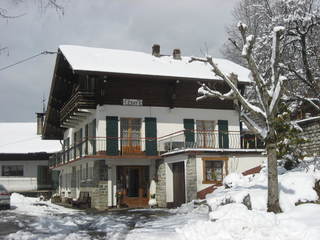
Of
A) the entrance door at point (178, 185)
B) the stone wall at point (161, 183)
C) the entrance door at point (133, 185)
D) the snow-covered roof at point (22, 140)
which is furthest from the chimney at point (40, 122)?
the entrance door at point (178, 185)

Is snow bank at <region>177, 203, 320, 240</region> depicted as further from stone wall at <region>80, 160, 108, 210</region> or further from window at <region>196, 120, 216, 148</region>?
window at <region>196, 120, 216, 148</region>

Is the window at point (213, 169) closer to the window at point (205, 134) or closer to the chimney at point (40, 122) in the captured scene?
the window at point (205, 134)

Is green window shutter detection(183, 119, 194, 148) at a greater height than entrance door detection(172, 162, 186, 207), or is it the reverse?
green window shutter detection(183, 119, 194, 148)

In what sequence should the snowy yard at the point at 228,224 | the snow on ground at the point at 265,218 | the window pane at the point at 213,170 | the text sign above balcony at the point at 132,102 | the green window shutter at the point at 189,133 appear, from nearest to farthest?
the snow on ground at the point at 265,218 → the snowy yard at the point at 228,224 → the window pane at the point at 213,170 → the green window shutter at the point at 189,133 → the text sign above balcony at the point at 132,102

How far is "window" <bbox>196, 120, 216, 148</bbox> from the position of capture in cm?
2475

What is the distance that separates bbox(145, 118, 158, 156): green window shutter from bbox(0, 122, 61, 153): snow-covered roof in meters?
18.0

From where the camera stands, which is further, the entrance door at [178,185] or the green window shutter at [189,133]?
the green window shutter at [189,133]

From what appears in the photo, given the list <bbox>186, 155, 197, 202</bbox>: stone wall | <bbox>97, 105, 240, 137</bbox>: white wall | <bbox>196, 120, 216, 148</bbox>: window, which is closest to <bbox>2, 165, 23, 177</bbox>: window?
<bbox>97, 105, 240, 137</bbox>: white wall

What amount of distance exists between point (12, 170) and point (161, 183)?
20.5m

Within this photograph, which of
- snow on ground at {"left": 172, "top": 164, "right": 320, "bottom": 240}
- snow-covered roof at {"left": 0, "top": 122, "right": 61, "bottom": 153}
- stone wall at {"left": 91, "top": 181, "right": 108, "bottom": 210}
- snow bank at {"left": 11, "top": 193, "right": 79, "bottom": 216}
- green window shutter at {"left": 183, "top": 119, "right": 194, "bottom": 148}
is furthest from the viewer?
snow-covered roof at {"left": 0, "top": 122, "right": 61, "bottom": 153}

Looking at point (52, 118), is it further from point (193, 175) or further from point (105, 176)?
point (193, 175)

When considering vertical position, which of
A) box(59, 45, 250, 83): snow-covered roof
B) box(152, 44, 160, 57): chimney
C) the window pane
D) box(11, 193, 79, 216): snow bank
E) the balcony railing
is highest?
box(152, 44, 160, 57): chimney

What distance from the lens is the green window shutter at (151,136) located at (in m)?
23.8

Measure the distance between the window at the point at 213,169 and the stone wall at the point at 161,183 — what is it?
10.6 ft
